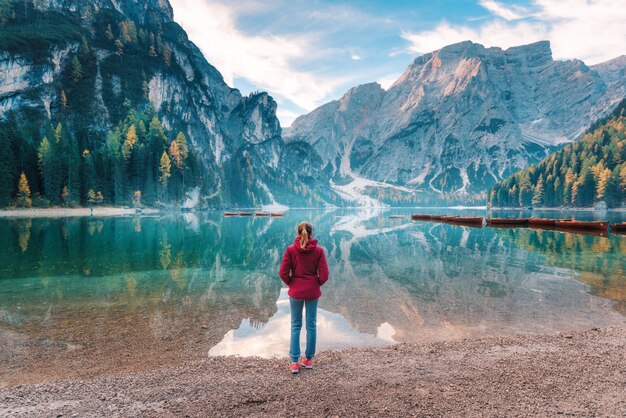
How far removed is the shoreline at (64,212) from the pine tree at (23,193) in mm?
1441

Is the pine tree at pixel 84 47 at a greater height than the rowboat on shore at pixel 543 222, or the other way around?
the pine tree at pixel 84 47

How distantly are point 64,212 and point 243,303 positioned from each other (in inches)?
3813

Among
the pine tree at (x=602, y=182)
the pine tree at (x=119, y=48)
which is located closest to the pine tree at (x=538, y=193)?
the pine tree at (x=602, y=182)

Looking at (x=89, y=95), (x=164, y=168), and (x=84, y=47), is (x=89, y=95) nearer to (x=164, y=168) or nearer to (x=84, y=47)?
(x=84, y=47)

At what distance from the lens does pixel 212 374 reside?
8.33 meters

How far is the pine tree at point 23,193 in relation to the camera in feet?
270

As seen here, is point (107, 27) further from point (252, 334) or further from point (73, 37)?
point (252, 334)

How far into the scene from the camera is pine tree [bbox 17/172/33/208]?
82.3 meters

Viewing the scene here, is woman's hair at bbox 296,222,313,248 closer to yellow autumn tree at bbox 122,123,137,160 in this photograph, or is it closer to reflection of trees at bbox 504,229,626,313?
reflection of trees at bbox 504,229,626,313

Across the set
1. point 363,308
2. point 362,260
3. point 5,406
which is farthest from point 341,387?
point 362,260

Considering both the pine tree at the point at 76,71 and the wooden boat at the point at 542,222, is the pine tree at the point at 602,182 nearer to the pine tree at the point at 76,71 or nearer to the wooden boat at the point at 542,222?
the wooden boat at the point at 542,222

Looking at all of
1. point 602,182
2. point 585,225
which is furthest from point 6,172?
point 602,182

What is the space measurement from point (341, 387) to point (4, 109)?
149 metres

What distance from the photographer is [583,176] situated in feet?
467
